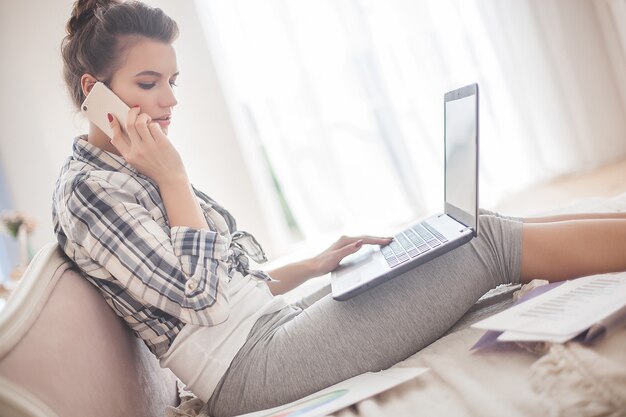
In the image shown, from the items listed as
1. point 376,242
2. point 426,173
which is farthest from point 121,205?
point 426,173

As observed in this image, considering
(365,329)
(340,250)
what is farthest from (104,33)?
(365,329)

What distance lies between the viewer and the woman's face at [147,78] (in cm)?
117

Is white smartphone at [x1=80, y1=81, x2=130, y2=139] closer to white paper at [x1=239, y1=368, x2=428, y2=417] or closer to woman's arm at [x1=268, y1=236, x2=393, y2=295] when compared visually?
woman's arm at [x1=268, y1=236, x2=393, y2=295]

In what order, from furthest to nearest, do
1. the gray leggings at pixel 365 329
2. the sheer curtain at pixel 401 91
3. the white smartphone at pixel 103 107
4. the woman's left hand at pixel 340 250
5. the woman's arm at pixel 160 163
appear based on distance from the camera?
the sheer curtain at pixel 401 91
the woman's left hand at pixel 340 250
the white smartphone at pixel 103 107
the woman's arm at pixel 160 163
the gray leggings at pixel 365 329

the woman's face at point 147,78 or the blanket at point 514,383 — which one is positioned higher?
the woman's face at point 147,78

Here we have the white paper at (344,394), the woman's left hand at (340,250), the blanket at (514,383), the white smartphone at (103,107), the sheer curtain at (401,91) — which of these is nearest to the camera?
the blanket at (514,383)

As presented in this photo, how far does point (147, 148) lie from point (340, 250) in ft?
1.44

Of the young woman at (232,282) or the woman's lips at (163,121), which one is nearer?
the young woman at (232,282)

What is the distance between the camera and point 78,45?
3.91 feet

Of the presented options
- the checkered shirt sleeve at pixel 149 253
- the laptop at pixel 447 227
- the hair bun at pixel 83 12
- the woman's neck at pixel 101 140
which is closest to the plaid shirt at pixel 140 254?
the checkered shirt sleeve at pixel 149 253

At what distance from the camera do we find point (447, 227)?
43.6 inches

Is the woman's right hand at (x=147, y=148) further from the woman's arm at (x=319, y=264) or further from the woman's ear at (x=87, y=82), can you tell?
the woman's arm at (x=319, y=264)

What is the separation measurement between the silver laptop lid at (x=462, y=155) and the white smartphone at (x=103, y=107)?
0.64m

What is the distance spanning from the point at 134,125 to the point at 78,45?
0.23m
